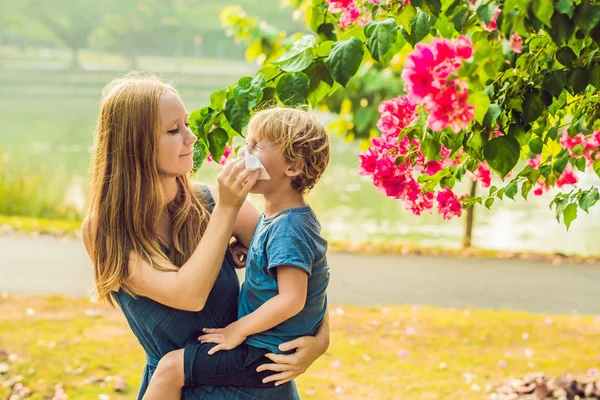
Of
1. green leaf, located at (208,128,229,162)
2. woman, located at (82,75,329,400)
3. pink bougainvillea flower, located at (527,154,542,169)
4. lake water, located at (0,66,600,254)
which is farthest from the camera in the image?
lake water, located at (0,66,600,254)

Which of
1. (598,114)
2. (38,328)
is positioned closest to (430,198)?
(598,114)

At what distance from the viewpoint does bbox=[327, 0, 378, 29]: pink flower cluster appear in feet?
7.08

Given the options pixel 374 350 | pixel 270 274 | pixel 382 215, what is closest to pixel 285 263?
pixel 270 274

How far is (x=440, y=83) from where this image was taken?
143 cm

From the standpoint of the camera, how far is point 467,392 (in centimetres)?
432

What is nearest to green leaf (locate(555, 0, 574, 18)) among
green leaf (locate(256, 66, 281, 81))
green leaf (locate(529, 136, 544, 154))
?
green leaf (locate(529, 136, 544, 154))

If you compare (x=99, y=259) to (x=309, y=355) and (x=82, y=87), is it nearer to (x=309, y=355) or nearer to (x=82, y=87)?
(x=309, y=355)

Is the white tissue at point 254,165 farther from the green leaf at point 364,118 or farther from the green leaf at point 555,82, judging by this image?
the green leaf at point 364,118

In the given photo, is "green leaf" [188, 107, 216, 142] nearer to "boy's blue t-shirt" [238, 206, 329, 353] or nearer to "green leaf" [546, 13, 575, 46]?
"boy's blue t-shirt" [238, 206, 329, 353]

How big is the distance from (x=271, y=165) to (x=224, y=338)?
1.49 ft

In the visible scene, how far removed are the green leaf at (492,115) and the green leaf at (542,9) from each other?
0.28 m

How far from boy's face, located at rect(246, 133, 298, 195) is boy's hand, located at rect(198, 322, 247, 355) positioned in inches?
13.9

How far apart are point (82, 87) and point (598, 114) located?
36.6 meters

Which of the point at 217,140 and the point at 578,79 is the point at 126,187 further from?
the point at 578,79
